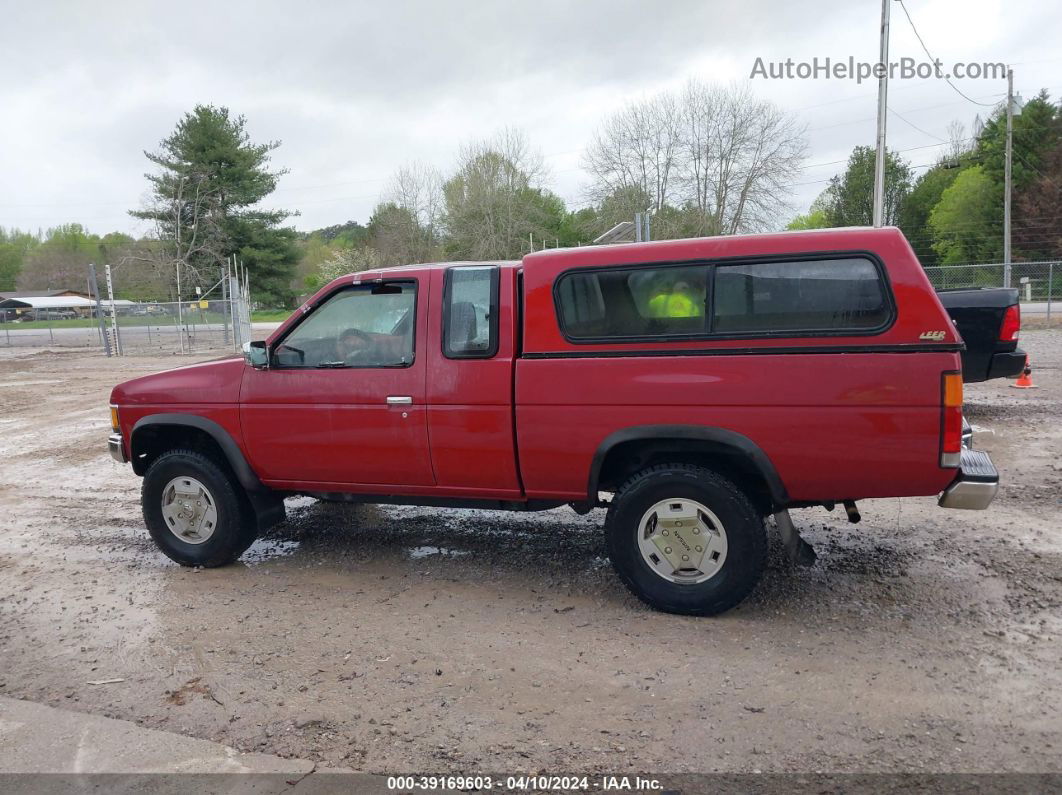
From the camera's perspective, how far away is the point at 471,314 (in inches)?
185

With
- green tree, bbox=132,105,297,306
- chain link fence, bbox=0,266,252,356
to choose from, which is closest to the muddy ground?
chain link fence, bbox=0,266,252,356

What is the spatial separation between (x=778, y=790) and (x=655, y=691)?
32.0 inches

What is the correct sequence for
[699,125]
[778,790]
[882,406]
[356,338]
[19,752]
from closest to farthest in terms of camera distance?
[778,790]
[19,752]
[882,406]
[356,338]
[699,125]

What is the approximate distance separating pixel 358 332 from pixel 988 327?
6440mm

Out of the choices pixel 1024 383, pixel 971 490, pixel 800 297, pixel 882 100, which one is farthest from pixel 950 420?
pixel 882 100

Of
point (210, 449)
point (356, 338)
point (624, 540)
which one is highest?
point (356, 338)

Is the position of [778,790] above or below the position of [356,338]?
Answer: below

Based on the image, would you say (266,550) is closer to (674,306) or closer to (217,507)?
(217,507)

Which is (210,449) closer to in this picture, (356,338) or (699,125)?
(356,338)

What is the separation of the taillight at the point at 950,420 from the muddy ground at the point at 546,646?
0.94 meters

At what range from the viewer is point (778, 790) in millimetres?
2842

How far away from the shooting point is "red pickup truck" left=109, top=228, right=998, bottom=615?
3.91 m

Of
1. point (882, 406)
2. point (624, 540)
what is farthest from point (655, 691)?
point (882, 406)

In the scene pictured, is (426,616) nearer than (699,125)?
Yes
